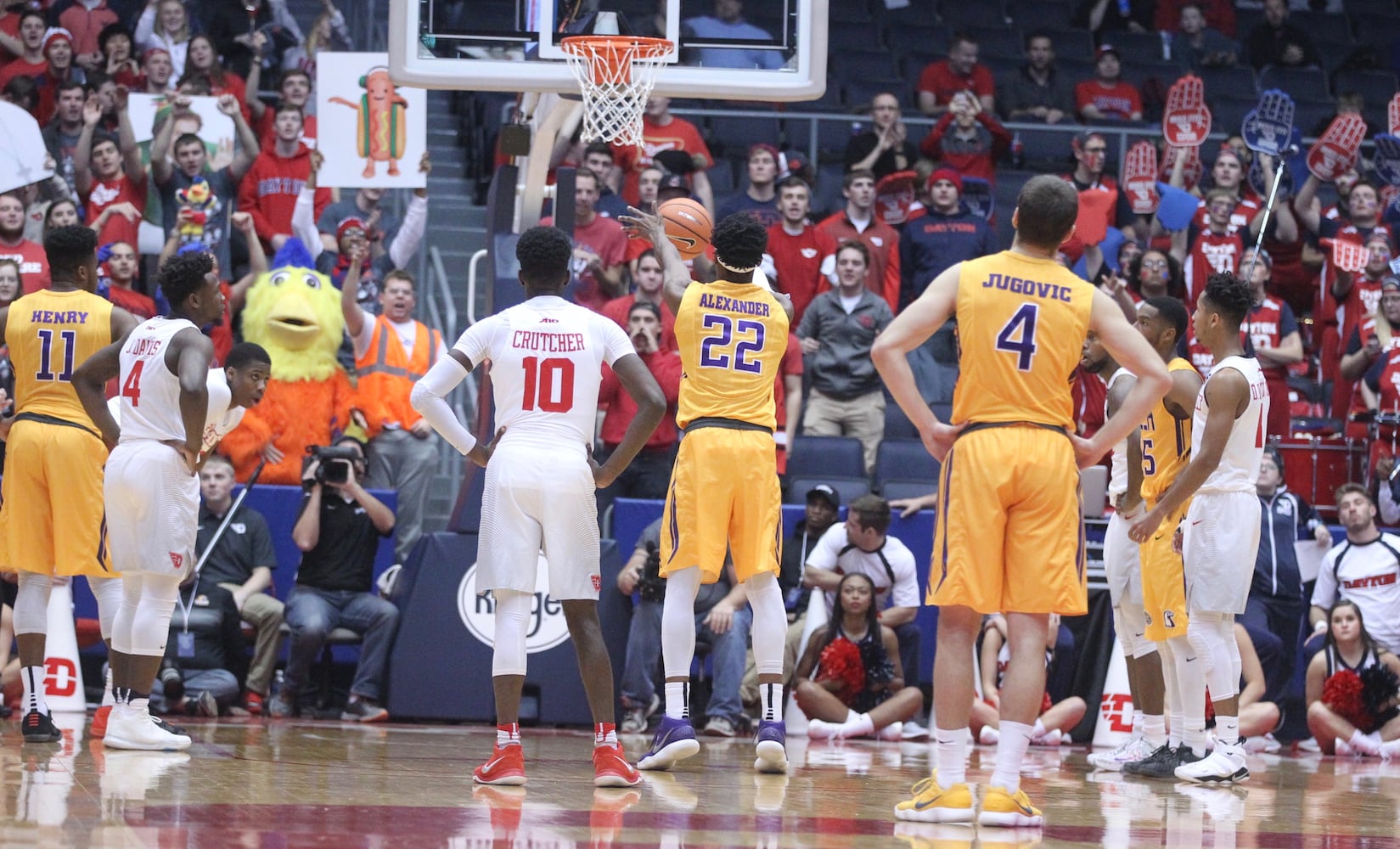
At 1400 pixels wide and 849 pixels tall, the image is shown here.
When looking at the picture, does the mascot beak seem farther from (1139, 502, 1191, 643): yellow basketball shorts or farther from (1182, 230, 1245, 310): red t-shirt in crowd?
(1182, 230, 1245, 310): red t-shirt in crowd

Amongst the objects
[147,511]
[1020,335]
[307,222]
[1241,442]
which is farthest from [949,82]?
[1020,335]

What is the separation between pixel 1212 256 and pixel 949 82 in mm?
3720

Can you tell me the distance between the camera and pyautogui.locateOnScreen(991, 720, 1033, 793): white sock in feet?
21.1

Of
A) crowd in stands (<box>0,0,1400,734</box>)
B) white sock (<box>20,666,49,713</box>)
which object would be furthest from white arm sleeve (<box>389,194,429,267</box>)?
white sock (<box>20,666,49,713</box>)

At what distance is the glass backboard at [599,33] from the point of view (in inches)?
394

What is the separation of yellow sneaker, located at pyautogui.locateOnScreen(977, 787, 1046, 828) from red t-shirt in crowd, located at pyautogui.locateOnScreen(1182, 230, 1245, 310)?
32.6ft

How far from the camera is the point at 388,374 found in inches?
506

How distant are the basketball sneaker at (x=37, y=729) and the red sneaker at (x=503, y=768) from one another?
8.37ft

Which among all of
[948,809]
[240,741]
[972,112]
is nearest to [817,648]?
[240,741]

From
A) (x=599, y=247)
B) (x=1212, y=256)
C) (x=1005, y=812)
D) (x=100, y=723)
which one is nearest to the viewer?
(x=1005, y=812)

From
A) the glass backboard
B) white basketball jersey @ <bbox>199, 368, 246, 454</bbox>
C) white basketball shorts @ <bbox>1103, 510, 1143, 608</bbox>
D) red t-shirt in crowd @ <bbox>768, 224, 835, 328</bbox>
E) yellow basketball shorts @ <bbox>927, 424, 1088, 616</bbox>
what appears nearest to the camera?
yellow basketball shorts @ <bbox>927, 424, 1088, 616</bbox>

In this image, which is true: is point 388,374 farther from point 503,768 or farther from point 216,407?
point 503,768

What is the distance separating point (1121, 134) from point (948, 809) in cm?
1233

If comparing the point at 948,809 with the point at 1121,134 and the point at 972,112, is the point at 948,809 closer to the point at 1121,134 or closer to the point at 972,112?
the point at 972,112
